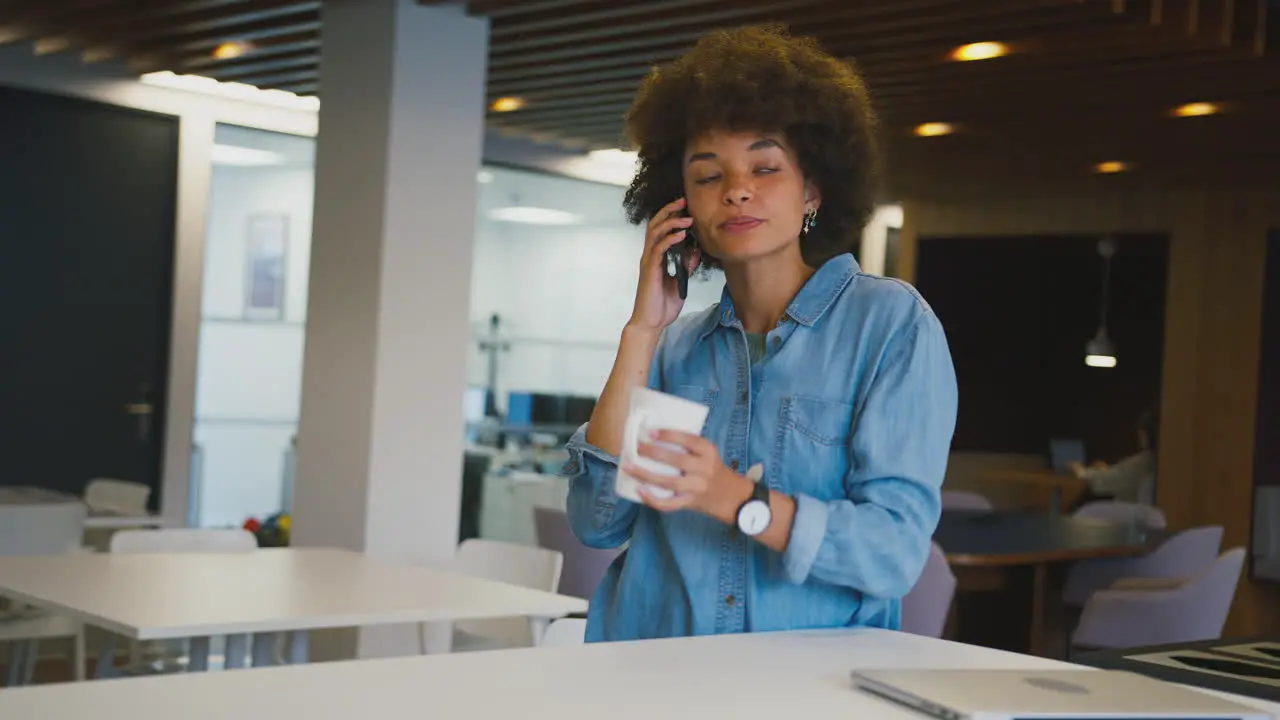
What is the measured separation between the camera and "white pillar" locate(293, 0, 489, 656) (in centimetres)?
541

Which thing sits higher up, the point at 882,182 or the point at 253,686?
the point at 882,182

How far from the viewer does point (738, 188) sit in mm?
1738

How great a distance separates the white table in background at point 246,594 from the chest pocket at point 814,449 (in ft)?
4.78

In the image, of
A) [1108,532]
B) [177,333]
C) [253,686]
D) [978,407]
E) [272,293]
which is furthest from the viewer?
[978,407]

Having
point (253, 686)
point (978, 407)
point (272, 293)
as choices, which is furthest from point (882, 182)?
point (978, 407)

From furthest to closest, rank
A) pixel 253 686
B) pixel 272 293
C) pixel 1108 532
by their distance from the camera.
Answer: pixel 272 293
pixel 1108 532
pixel 253 686

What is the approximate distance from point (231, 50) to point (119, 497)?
6.61 feet

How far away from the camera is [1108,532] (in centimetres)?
616

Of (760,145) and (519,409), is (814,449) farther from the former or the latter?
(519,409)

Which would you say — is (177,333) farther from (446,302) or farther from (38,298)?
(446,302)

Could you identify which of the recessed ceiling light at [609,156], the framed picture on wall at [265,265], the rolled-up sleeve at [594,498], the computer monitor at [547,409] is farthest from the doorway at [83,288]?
the rolled-up sleeve at [594,498]

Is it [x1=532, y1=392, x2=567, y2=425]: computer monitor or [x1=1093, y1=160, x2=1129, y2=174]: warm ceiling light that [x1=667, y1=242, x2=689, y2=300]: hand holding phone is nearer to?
[x1=532, y1=392, x2=567, y2=425]: computer monitor

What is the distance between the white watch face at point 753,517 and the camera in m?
1.53

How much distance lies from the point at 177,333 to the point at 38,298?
733 millimetres
